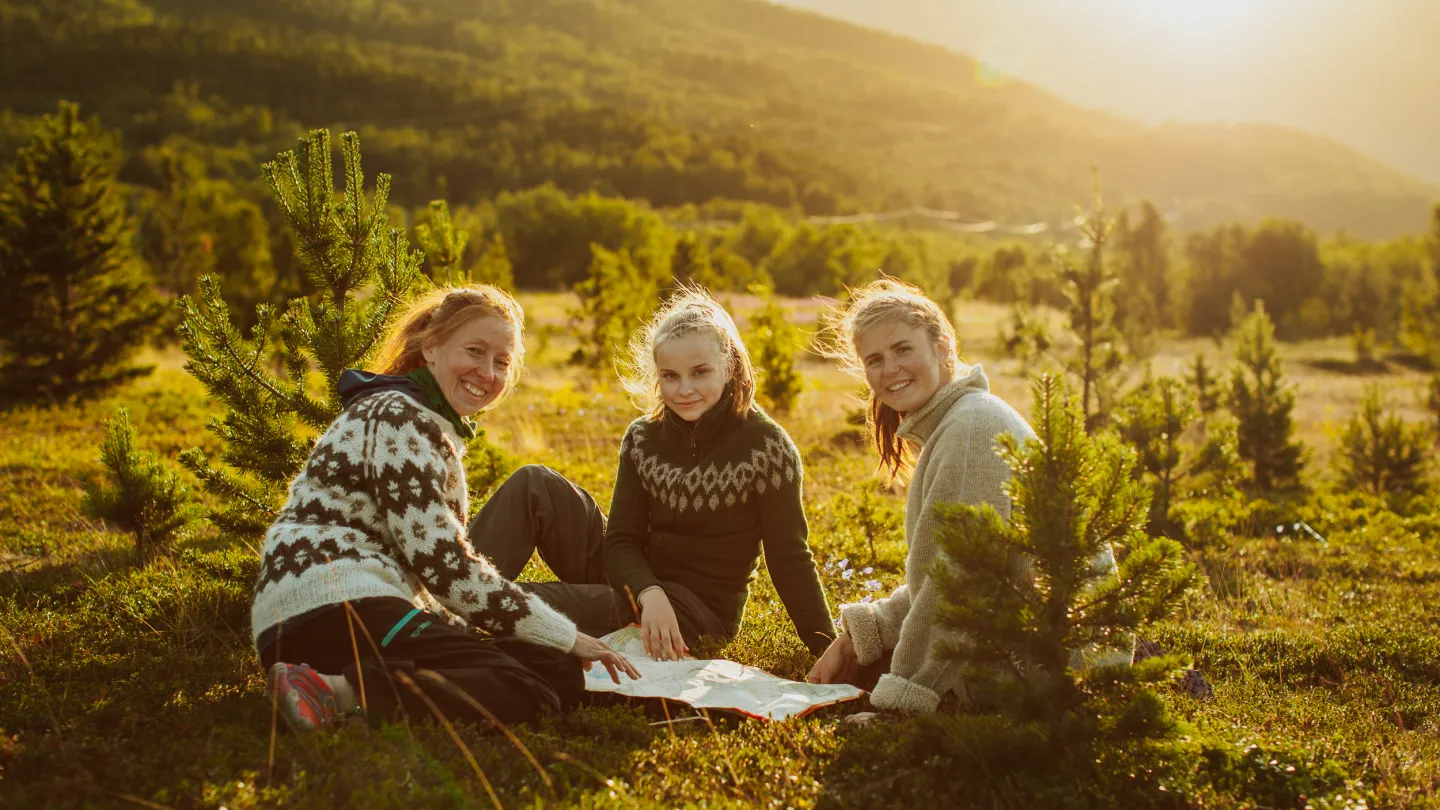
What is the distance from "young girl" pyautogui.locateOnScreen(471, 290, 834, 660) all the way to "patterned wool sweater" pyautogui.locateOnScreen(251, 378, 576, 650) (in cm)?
80

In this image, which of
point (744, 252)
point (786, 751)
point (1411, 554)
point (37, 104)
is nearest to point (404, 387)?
point (786, 751)

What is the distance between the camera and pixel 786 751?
336cm

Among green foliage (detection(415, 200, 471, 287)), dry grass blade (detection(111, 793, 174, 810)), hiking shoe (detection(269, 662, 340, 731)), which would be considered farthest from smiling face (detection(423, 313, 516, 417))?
green foliage (detection(415, 200, 471, 287))

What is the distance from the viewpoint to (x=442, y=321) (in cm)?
387

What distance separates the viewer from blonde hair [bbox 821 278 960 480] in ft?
13.1

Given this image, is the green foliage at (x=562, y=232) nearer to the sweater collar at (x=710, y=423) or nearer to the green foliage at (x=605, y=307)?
the green foliage at (x=605, y=307)

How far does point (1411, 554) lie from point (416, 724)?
28.5 ft

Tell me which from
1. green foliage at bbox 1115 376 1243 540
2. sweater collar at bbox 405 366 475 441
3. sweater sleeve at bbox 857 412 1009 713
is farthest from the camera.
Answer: green foliage at bbox 1115 376 1243 540

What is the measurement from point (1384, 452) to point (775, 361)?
8.56 meters

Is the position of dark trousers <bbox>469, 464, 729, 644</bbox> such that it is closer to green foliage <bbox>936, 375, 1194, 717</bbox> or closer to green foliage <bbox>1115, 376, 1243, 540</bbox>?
green foliage <bbox>936, 375, 1194, 717</bbox>

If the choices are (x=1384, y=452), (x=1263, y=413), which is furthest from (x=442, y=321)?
(x=1384, y=452)

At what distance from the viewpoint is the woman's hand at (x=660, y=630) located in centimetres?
411

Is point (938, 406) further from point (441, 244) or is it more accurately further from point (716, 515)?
point (441, 244)

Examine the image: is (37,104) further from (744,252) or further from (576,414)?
(576,414)
